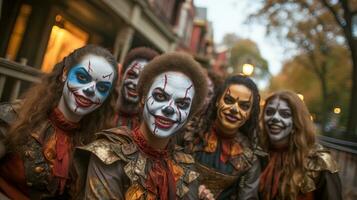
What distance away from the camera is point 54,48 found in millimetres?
9320

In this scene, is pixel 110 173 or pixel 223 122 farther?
pixel 223 122

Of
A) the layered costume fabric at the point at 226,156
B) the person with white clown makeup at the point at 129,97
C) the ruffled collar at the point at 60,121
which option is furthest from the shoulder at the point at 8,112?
the layered costume fabric at the point at 226,156

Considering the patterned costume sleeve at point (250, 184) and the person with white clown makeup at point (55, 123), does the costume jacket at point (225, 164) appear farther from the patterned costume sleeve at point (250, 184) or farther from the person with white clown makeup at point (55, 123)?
the person with white clown makeup at point (55, 123)

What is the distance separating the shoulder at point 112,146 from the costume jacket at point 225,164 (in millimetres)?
1145

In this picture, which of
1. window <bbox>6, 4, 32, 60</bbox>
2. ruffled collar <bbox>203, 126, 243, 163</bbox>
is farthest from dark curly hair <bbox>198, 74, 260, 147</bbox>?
window <bbox>6, 4, 32, 60</bbox>

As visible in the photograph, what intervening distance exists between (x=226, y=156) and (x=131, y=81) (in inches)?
53.4

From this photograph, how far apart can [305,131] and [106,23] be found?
8582 mm

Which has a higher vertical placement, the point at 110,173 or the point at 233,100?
the point at 233,100

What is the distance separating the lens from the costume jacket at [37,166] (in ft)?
9.00

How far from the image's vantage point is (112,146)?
97.2 inches

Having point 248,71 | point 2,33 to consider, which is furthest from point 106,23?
point 248,71

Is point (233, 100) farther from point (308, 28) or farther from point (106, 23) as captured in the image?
point (308, 28)

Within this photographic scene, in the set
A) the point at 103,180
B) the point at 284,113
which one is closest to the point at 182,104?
the point at 103,180

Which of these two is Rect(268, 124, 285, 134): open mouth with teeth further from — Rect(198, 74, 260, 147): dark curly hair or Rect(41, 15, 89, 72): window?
Rect(41, 15, 89, 72): window
